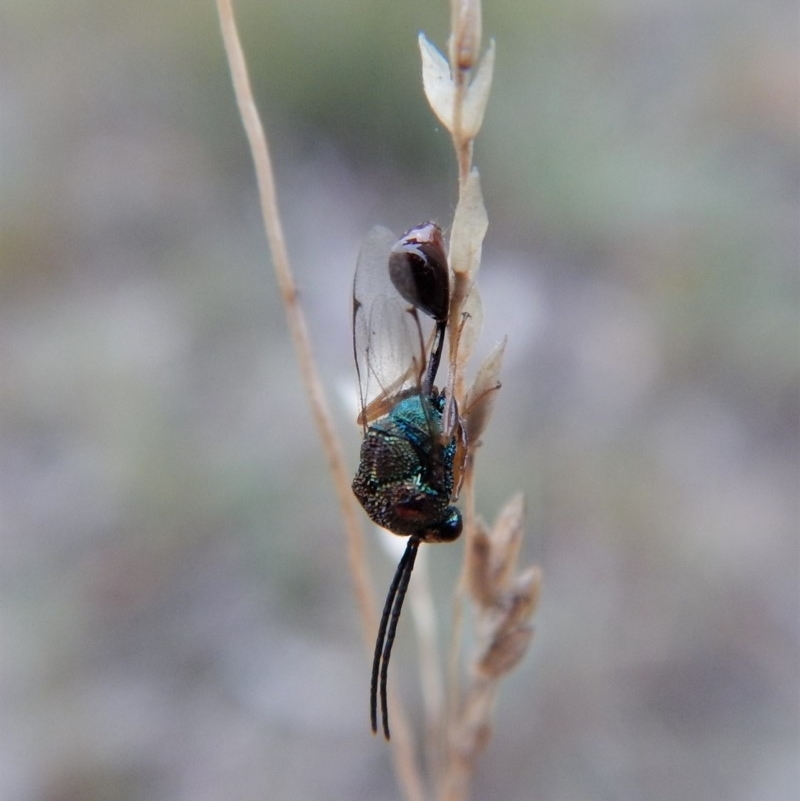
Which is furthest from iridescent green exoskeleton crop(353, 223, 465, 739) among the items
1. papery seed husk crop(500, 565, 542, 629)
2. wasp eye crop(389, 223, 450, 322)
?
papery seed husk crop(500, 565, 542, 629)

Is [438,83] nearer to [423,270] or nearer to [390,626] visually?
[423,270]

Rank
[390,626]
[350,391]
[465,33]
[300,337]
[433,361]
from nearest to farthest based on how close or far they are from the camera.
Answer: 1. [465,33]
2. [390,626]
3. [300,337]
4. [433,361]
5. [350,391]

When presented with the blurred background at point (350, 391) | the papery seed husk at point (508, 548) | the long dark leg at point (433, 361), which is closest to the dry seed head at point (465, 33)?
the long dark leg at point (433, 361)

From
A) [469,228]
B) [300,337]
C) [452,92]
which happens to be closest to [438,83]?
[452,92]

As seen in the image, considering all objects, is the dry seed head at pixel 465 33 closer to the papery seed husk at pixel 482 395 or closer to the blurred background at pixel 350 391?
the papery seed husk at pixel 482 395

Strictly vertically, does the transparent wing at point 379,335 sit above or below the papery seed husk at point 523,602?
above

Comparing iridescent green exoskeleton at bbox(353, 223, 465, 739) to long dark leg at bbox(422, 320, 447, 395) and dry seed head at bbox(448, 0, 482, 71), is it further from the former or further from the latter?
dry seed head at bbox(448, 0, 482, 71)

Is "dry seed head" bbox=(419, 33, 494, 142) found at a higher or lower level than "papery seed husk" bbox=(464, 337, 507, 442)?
higher

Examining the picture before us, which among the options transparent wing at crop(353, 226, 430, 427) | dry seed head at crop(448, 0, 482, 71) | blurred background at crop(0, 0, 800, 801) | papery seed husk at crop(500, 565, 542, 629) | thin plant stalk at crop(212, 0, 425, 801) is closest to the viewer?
dry seed head at crop(448, 0, 482, 71)
